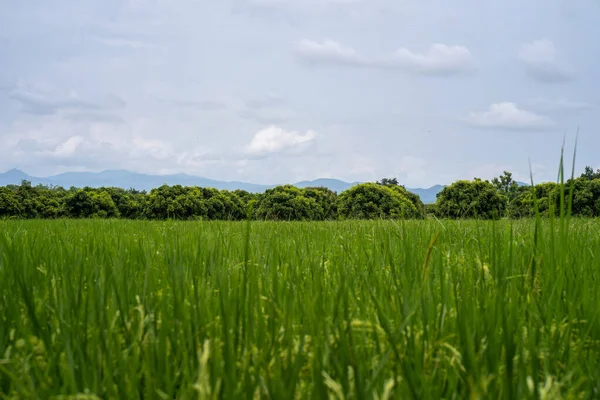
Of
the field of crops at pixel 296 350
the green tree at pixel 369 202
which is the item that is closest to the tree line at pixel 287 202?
the green tree at pixel 369 202

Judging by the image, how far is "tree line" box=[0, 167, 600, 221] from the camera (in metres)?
18.1

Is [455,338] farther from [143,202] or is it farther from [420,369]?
[143,202]

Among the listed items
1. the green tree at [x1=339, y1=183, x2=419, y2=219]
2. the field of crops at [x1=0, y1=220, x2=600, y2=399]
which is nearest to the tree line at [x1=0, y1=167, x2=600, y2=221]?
the green tree at [x1=339, y1=183, x2=419, y2=219]

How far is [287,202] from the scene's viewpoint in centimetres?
1902

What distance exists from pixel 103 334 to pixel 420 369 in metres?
0.72

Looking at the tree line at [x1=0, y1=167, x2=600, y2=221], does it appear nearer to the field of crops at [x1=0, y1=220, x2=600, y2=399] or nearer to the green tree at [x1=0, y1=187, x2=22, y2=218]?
the green tree at [x1=0, y1=187, x2=22, y2=218]

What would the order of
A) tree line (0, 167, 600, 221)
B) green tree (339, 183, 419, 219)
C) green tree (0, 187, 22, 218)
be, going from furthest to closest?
green tree (0, 187, 22, 218) < tree line (0, 167, 600, 221) < green tree (339, 183, 419, 219)

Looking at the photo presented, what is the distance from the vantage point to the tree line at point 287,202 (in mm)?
18078

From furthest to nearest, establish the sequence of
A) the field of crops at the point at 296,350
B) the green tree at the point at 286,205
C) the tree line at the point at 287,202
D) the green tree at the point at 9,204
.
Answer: the green tree at the point at 9,204 → the green tree at the point at 286,205 → the tree line at the point at 287,202 → the field of crops at the point at 296,350

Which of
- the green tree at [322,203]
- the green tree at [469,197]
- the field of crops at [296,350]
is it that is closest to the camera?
the field of crops at [296,350]

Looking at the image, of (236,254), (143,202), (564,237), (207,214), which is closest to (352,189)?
(207,214)

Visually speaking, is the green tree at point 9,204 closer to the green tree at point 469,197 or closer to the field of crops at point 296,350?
the green tree at point 469,197

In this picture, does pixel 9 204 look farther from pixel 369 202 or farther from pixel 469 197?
pixel 469 197

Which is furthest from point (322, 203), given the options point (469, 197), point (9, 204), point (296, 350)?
point (296, 350)
